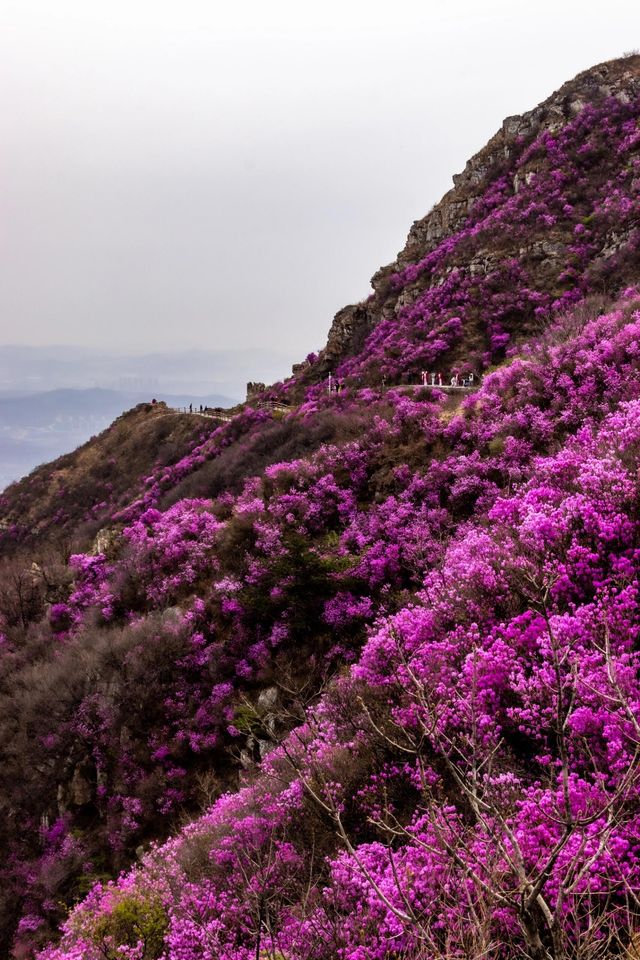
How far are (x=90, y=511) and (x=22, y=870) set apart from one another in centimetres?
3773

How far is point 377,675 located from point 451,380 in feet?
71.1

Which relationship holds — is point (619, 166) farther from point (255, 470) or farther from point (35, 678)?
point (35, 678)

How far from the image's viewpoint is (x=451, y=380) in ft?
89.3

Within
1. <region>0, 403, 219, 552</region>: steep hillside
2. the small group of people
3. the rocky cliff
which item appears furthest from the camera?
<region>0, 403, 219, 552</region>: steep hillside

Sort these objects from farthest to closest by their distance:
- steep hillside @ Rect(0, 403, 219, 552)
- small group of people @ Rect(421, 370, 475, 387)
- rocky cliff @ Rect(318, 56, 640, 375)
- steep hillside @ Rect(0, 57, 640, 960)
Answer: steep hillside @ Rect(0, 403, 219, 552)
rocky cliff @ Rect(318, 56, 640, 375)
small group of people @ Rect(421, 370, 475, 387)
steep hillside @ Rect(0, 57, 640, 960)

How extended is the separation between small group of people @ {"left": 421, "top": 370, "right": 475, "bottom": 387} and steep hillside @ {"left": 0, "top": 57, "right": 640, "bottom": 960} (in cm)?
71

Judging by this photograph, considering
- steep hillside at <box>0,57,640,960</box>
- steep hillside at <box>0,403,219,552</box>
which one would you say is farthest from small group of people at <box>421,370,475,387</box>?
steep hillside at <box>0,403,219,552</box>

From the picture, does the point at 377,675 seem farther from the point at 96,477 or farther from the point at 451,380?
the point at 96,477

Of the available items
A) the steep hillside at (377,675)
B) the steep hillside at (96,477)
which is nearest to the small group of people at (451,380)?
the steep hillside at (377,675)

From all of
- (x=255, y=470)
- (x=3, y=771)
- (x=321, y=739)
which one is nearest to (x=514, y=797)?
(x=321, y=739)

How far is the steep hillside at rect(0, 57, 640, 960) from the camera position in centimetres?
426

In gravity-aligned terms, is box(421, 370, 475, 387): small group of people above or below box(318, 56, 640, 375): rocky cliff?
below

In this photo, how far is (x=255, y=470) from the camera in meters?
25.1

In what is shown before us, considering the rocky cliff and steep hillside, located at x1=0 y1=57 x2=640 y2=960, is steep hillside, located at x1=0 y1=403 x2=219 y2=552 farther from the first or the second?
the rocky cliff
